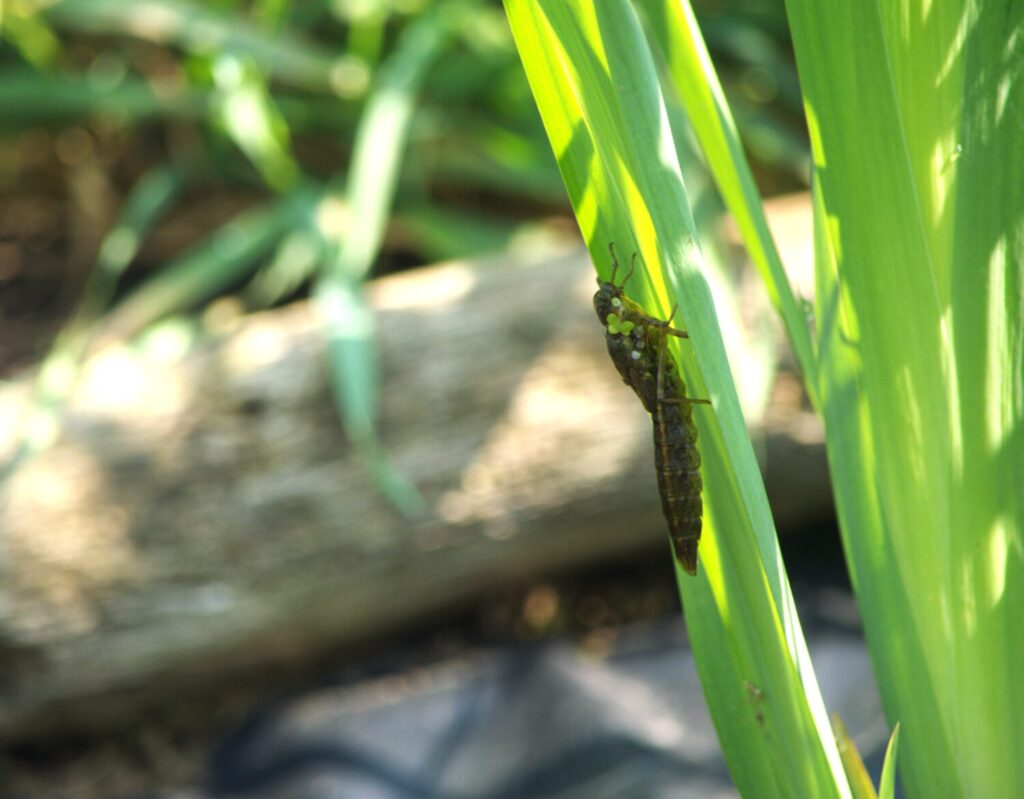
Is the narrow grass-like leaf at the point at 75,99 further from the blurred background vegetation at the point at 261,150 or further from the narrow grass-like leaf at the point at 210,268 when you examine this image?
the narrow grass-like leaf at the point at 210,268

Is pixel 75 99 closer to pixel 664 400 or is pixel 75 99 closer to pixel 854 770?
pixel 664 400

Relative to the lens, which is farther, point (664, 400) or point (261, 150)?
point (261, 150)

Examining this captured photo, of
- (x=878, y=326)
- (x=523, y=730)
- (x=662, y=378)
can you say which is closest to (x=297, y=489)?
(x=523, y=730)

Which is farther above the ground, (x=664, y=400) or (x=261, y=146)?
(x=261, y=146)

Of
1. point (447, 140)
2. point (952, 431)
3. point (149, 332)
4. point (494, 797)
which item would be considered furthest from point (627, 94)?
point (447, 140)

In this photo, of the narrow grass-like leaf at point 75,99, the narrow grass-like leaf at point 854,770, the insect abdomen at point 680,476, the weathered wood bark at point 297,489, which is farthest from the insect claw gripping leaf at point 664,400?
the narrow grass-like leaf at point 75,99

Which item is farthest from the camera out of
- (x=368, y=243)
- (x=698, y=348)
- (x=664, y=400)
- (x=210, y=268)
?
(x=210, y=268)
